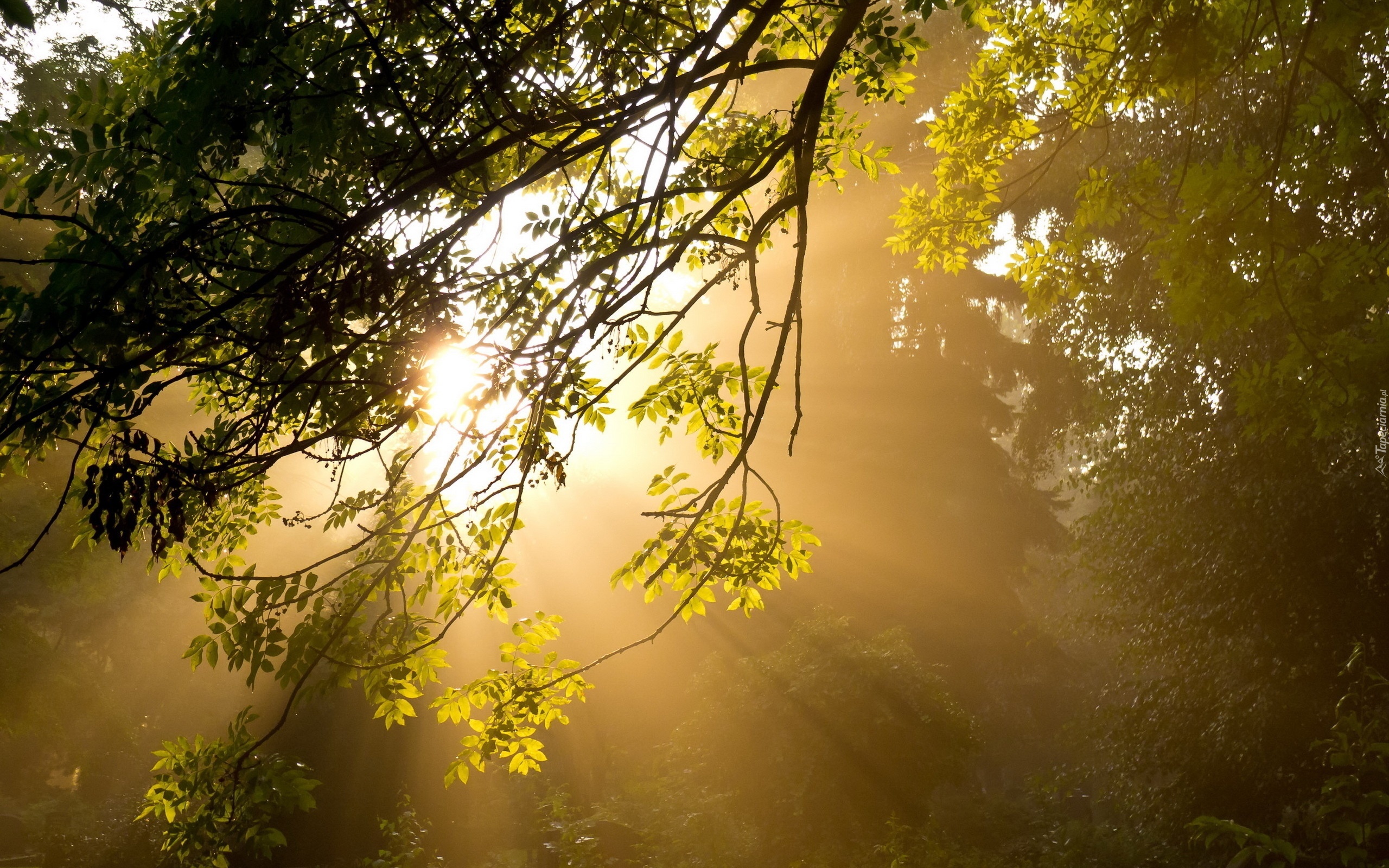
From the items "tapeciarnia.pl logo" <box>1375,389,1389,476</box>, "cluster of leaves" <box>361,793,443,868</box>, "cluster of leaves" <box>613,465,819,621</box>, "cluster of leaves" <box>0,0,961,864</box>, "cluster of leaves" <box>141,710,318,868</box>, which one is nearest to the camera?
"cluster of leaves" <box>0,0,961,864</box>

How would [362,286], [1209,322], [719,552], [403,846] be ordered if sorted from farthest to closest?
1. [403,846]
2. [1209,322]
3. [719,552]
4. [362,286]

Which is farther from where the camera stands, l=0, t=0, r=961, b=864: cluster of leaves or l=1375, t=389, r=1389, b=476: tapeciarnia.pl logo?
l=1375, t=389, r=1389, b=476: tapeciarnia.pl logo

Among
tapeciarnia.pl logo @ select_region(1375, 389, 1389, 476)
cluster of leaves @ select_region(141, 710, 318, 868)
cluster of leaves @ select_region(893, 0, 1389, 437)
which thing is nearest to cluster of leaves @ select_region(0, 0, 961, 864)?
cluster of leaves @ select_region(141, 710, 318, 868)

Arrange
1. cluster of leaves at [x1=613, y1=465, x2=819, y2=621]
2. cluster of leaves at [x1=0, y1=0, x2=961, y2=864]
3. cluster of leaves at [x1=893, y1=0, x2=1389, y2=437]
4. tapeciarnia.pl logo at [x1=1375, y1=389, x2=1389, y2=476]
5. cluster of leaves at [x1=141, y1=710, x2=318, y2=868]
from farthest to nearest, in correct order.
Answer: tapeciarnia.pl logo at [x1=1375, y1=389, x2=1389, y2=476], cluster of leaves at [x1=893, y1=0, x2=1389, y2=437], cluster of leaves at [x1=613, y1=465, x2=819, y2=621], cluster of leaves at [x1=141, y1=710, x2=318, y2=868], cluster of leaves at [x1=0, y1=0, x2=961, y2=864]

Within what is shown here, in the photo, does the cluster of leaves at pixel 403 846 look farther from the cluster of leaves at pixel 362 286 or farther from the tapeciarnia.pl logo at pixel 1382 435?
the tapeciarnia.pl logo at pixel 1382 435

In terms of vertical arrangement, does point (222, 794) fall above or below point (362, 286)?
below

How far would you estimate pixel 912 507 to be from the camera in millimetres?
21875

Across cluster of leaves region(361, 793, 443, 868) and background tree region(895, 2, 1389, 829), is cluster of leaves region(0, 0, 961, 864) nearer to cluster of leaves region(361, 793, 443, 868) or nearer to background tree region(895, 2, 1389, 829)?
background tree region(895, 2, 1389, 829)

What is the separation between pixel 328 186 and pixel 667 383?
1.94 m

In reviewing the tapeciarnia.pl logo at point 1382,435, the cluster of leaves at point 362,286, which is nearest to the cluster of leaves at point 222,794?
the cluster of leaves at point 362,286

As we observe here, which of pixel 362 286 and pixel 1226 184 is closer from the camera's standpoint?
pixel 362 286

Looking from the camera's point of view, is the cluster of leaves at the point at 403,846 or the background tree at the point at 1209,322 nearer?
the background tree at the point at 1209,322

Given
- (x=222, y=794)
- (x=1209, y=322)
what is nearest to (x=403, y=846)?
(x=222, y=794)

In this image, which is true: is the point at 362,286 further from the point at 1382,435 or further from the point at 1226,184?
the point at 1382,435
